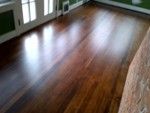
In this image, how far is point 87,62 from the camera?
306cm

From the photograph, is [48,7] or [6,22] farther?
[48,7]

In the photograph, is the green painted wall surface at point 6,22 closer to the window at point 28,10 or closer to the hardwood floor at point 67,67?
the hardwood floor at point 67,67

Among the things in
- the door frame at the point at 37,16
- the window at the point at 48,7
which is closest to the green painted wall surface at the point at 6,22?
the door frame at the point at 37,16

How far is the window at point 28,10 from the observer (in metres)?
3.59

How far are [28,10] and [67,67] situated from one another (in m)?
1.63

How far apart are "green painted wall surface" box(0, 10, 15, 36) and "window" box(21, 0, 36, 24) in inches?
13.6

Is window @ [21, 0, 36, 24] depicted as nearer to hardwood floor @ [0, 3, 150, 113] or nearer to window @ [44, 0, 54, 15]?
hardwood floor @ [0, 3, 150, 113]

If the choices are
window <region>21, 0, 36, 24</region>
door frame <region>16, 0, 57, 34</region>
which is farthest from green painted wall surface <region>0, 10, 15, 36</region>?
window <region>21, 0, 36, 24</region>

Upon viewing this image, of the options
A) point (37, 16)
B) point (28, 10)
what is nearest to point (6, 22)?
point (28, 10)

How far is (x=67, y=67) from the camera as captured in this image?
2875 millimetres

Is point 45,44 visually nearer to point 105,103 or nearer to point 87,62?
point 87,62

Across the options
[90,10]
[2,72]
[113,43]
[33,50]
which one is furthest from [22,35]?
[90,10]

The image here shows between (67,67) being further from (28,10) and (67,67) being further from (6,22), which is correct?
(28,10)

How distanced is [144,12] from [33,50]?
4.42 metres
